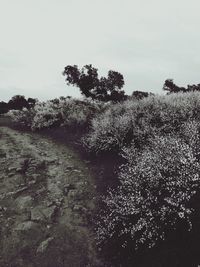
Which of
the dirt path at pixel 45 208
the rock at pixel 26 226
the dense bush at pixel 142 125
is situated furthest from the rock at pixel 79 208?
the dense bush at pixel 142 125

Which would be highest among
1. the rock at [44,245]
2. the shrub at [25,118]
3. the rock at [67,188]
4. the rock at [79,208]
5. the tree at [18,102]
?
the tree at [18,102]

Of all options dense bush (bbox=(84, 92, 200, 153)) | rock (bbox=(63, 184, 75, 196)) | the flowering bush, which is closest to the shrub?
dense bush (bbox=(84, 92, 200, 153))

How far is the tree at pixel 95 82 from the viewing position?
76.7 feet

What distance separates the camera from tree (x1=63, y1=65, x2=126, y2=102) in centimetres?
2339

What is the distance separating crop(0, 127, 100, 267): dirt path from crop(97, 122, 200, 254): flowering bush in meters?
0.66

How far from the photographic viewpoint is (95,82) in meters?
23.9

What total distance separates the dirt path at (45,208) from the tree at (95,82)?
1224cm

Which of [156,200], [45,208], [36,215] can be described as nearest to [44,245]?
[36,215]

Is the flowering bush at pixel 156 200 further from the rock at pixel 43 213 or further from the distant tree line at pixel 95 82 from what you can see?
the distant tree line at pixel 95 82

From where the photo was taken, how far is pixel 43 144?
1296 centimetres

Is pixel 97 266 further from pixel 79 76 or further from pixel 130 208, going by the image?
pixel 79 76

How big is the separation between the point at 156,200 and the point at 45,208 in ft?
9.88

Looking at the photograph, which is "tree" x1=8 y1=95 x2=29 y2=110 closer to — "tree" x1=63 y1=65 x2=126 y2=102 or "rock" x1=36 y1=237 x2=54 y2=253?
"tree" x1=63 y1=65 x2=126 y2=102

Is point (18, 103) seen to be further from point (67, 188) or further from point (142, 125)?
point (67, 188)
